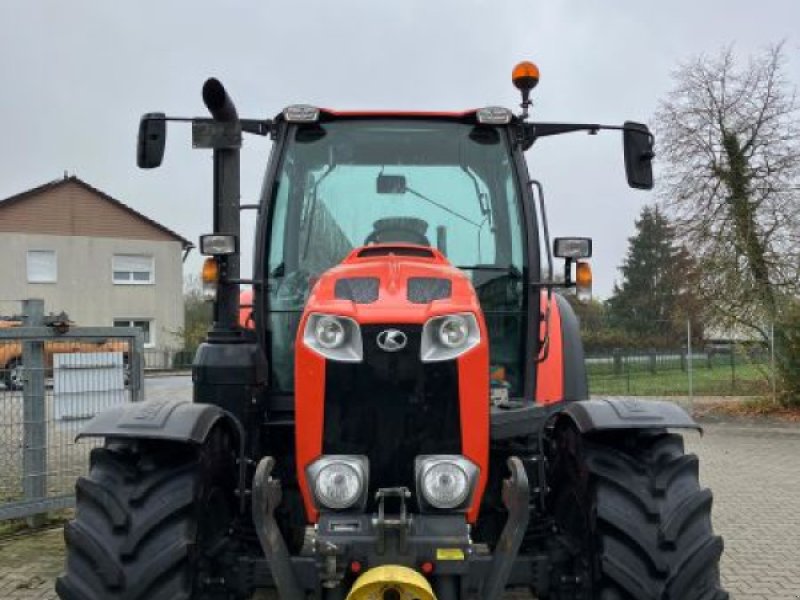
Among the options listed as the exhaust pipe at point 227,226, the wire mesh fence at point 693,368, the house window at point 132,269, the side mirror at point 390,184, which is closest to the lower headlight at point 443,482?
the exhaust pipe at point 227,226

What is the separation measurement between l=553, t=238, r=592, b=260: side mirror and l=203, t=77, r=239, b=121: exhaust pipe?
1650 mm

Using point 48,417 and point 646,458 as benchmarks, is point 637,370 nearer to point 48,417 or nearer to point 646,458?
point 48,417

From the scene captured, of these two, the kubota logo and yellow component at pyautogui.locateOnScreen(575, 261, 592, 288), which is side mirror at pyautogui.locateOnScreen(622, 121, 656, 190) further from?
the kubota logo

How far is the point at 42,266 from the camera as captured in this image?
120 ft

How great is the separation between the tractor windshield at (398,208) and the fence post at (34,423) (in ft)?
10.3

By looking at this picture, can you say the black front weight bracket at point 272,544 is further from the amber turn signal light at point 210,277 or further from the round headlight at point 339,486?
the amber turn signal light at point 210,277

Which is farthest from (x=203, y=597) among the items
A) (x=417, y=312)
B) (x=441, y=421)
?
(x=417, y=312)

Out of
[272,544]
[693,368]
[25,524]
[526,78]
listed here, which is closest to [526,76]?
[526,78]

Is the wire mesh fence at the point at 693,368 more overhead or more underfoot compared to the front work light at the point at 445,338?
more underfoot

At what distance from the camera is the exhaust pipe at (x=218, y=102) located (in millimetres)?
3756

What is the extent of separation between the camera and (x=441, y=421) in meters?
3.16

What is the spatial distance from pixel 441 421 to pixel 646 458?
0.82 meters

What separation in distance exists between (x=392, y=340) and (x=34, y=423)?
4.25m

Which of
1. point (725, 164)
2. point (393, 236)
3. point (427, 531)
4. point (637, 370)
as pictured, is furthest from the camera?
point (637, 370)
